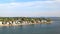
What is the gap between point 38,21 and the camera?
115000 mm

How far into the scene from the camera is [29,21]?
348 feet

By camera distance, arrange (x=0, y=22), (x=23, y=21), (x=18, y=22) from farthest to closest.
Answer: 1. (x=23, y=21)
2. (x=18, y=22)
3. (x=0, y=22)

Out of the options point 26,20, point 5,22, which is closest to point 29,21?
point 26,20

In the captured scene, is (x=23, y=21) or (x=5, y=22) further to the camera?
(x=23, y=21)

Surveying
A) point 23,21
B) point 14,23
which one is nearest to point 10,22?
point 14,23

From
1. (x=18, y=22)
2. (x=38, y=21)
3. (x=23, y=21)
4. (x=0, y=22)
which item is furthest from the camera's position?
(x=38, y=21)

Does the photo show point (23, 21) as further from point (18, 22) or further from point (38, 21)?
point (38, 21)

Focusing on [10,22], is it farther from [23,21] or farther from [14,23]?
[23,21]

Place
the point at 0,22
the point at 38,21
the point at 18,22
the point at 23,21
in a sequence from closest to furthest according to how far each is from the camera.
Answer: the point at 0,22, the point at 18,22, the point at 23,21, the point at 38,21

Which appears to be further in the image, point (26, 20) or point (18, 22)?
point (26, 20)

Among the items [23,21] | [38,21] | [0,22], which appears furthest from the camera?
[38,21]

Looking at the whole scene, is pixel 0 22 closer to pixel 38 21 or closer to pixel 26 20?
pixel 26 20

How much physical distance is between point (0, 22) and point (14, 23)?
7781 millimetres

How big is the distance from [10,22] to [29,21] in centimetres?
1667
